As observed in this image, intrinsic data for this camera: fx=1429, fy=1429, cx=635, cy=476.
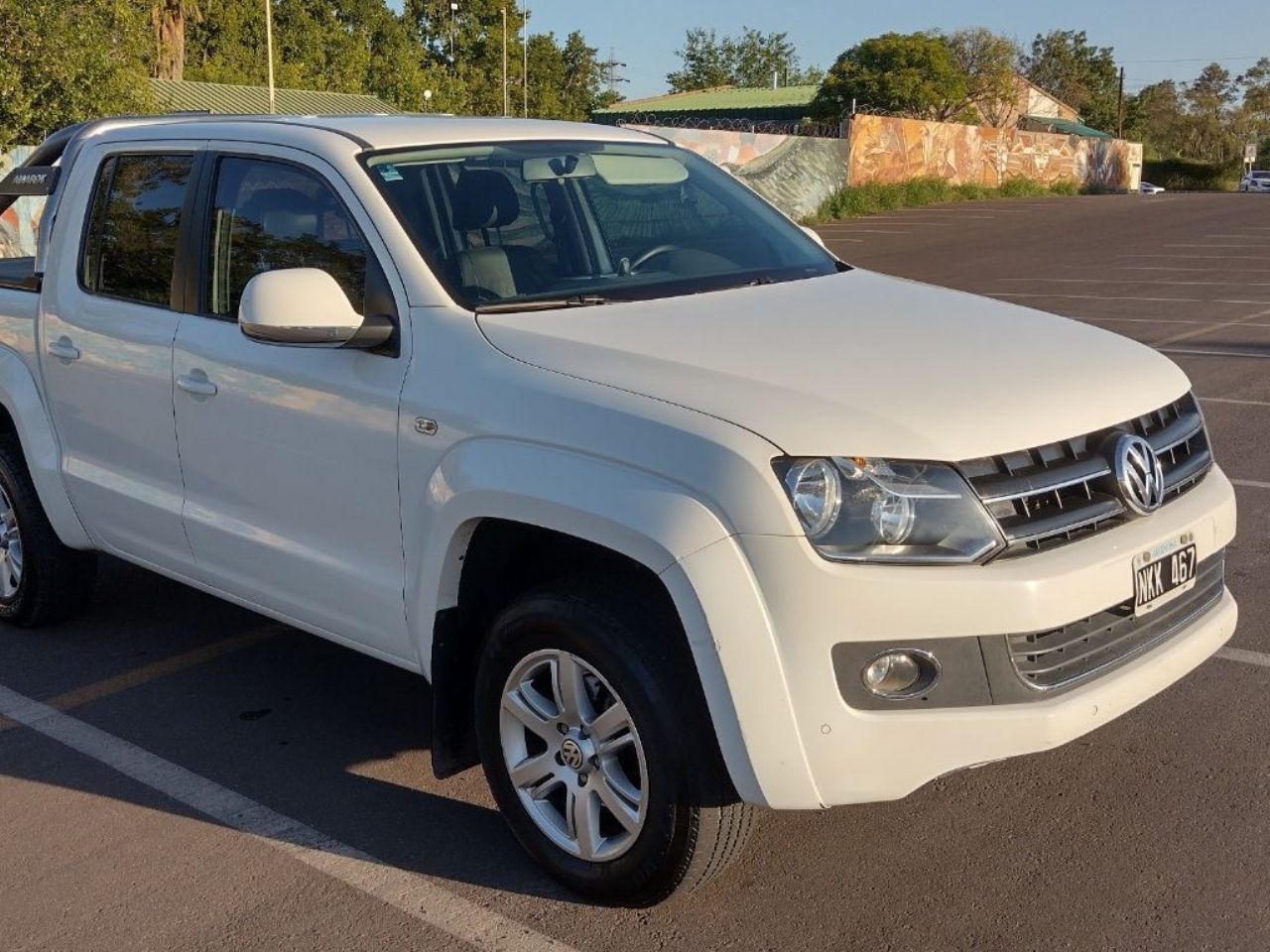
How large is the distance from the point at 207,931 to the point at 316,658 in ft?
6.37

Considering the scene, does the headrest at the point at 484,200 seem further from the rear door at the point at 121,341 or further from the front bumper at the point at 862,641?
the front bumper at the point at 862,641

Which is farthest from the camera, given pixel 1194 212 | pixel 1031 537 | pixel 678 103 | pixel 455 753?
pixel 678 103

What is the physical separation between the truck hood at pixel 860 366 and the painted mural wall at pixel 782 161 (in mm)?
23627

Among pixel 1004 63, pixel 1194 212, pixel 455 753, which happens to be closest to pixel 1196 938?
pixel 455 753

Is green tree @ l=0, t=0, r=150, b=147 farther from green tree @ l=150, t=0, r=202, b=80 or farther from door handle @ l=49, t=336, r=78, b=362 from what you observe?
door handle @ l=49, t=336, r=78, b=362

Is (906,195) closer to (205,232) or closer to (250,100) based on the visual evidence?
(250,100)

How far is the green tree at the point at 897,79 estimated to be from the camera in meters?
54.6

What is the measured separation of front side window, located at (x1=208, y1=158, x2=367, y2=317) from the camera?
4094mm

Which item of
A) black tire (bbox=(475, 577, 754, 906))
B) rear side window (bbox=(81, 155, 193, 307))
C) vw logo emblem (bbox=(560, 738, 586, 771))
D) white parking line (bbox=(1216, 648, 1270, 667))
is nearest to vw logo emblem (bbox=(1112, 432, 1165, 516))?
black tire (bbox=(475, 577, 754, 906))

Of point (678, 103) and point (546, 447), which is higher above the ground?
point (678, 103)

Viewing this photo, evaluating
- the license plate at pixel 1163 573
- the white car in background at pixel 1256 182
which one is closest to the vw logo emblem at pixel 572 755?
the license plate at pixel 1163 573

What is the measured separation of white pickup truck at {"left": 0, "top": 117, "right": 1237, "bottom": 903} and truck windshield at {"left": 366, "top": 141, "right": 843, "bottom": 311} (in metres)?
0.02

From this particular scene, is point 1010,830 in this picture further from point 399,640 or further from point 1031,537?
point 399,640

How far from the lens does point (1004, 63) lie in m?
60.7
